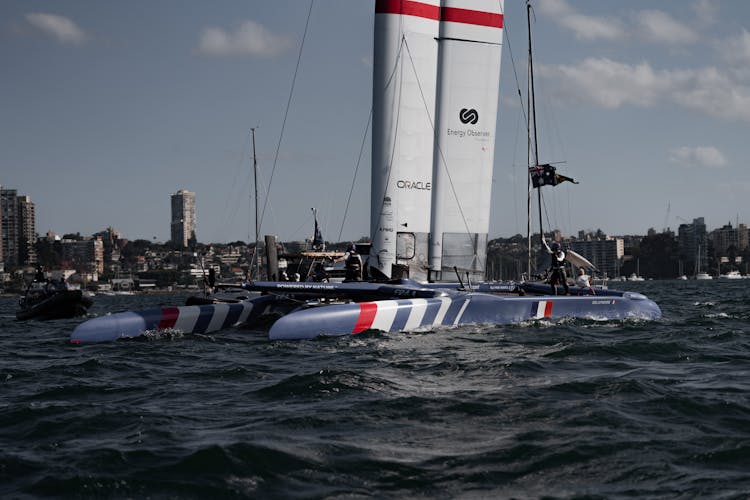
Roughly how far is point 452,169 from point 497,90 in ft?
7.24

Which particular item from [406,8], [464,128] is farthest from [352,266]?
[406,8]

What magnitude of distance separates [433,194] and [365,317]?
281 inches

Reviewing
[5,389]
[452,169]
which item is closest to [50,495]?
[5,389]

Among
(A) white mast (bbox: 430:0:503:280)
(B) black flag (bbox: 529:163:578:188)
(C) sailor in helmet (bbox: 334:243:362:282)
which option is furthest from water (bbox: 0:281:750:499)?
(B) black flag (bbox: 529:163:578:188)

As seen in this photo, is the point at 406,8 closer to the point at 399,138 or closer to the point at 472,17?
the point at 472,17

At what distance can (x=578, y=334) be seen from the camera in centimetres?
1201

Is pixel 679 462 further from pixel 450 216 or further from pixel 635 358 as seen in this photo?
pixel 450 216

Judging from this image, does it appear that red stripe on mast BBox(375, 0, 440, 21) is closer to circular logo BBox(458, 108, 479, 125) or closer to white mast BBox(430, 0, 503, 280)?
white mast BBox(430, 0, 503, 280)

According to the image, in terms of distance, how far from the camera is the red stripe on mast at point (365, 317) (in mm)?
11984

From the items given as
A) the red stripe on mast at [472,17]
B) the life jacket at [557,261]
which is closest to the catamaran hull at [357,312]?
the life jacket at [557,261]

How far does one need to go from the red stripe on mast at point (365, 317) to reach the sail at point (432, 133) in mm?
4511

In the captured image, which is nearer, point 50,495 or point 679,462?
point 50,495

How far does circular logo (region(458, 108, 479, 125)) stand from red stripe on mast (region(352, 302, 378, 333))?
758 centimetres

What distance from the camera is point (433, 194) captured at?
18609mm
